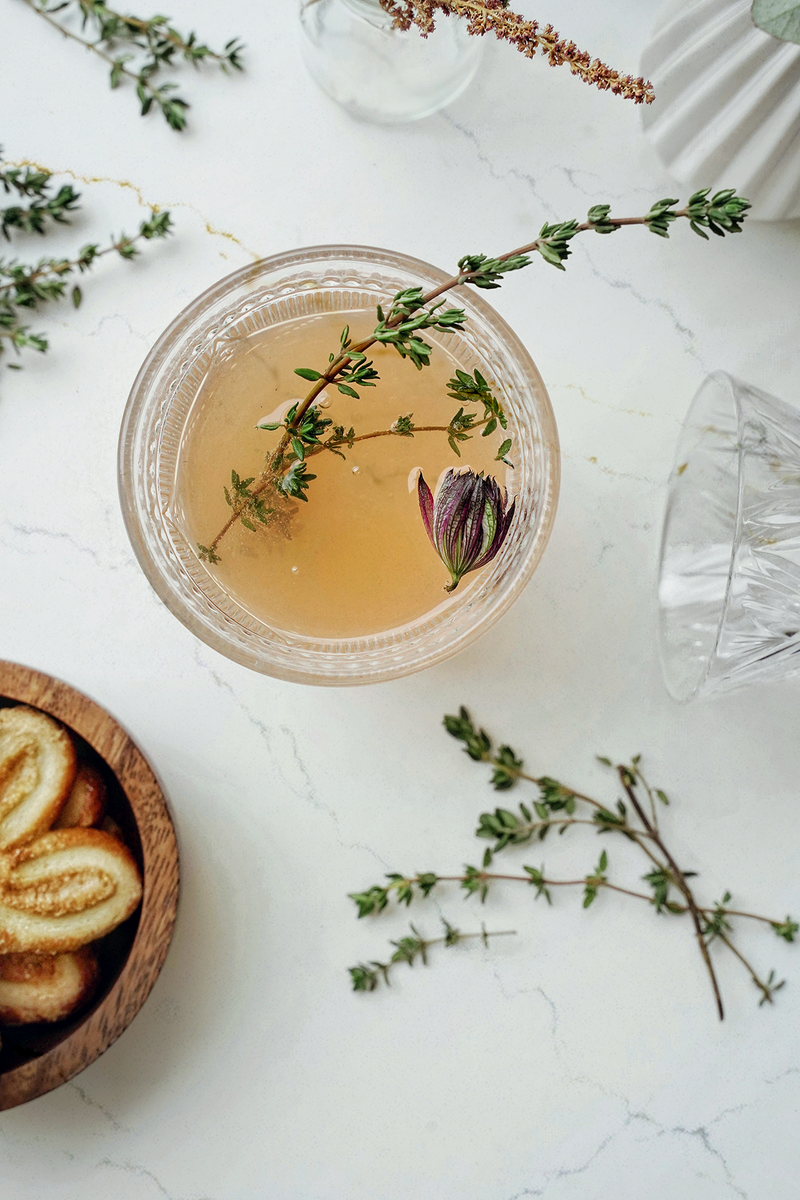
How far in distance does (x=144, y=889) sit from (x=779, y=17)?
2.90 ft

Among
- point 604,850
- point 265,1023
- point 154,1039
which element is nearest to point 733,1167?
point 604,850

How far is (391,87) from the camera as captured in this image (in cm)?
93

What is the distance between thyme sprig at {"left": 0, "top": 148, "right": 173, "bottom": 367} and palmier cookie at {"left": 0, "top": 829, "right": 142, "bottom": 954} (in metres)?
0.49

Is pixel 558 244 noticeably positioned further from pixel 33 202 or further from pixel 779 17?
pixel 33 202

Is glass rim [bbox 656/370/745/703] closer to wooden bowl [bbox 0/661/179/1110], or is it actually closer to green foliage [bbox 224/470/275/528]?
green foliage [bbox 224/470/275/528]

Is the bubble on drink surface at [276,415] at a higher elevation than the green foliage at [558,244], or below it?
higher

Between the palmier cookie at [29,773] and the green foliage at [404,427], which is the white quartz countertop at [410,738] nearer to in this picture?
the palmier cookie at [29,773]

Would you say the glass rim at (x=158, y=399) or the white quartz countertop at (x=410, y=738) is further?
the white quartz countertop at (x=410, y=738)

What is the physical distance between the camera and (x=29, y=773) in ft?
2.86

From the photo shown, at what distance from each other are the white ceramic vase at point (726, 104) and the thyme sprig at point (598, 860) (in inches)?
22.3

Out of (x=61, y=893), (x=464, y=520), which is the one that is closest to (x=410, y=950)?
(x=61, y=893)

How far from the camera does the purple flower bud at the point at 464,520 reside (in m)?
0.77

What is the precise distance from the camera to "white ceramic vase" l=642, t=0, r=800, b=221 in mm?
789

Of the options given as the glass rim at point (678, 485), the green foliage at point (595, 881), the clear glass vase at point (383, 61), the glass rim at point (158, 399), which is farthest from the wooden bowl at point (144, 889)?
the clear glass vase at point (383, 61)
